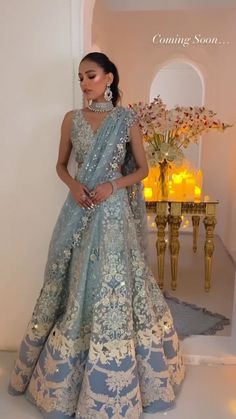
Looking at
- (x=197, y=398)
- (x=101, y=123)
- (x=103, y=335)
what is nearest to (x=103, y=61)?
(x=101, y=123)

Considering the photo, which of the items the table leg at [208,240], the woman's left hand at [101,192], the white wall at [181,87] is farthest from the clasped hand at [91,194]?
the white wall at [181,87]

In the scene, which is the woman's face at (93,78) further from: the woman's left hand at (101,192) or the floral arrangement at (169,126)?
→ the floral arrangement at (169,126)

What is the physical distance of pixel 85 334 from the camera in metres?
1.59

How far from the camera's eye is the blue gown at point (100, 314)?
1.51 m

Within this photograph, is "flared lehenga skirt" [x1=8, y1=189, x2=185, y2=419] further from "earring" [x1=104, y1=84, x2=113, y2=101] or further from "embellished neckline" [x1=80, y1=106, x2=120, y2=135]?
Result: "earring" [x1=104, y1=84, x2=113, y2=101]

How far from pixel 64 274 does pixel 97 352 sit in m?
0.36

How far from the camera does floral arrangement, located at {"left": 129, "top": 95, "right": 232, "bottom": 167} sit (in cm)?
264

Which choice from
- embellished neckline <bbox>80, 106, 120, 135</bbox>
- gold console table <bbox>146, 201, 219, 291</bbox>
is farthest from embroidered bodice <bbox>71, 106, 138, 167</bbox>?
gold console table <bbox>146, 201, 219, 291</bbox>

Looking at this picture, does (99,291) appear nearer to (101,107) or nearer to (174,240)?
(101,107)

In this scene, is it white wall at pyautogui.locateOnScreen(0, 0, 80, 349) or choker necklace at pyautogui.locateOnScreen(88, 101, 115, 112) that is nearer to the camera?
choker necklace at pyautogui.locateOnScreen(88, 101, 115, 112)

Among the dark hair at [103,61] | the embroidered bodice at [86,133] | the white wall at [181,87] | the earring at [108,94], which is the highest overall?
the white wall at [181,87]

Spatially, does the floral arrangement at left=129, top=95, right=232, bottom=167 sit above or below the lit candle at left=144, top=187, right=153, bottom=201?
above

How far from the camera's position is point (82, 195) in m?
1.54

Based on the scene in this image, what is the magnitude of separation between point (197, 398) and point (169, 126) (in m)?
1.65
